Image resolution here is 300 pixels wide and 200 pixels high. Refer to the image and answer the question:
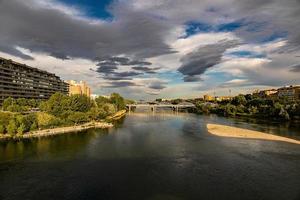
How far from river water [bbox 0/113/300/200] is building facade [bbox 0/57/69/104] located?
44542 millimetres

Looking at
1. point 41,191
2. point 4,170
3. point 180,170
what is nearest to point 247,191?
point 180,170

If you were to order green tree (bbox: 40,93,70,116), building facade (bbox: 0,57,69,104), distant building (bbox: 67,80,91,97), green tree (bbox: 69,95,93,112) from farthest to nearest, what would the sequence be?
distant building (bbox: 67,80,91,97) < building facade (bbox: 0,57,69,104) < green tree (bbox: 69,95,93,112) < green tree (bbox: 40,93,70,116)

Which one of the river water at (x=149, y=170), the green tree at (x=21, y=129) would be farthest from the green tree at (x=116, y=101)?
the river water at (x=149, y=170)

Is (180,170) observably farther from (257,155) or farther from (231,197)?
(257,155)

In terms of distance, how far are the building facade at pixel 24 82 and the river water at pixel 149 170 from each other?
44.5m

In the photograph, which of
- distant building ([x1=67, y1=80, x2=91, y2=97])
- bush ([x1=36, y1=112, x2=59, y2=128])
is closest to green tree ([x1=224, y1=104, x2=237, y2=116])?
bush ([x1=36, y1=112, x2=59, y2=128])

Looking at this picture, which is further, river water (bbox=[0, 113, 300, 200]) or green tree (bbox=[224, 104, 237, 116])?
green tree (bbox=[224, 104, 237, 116])

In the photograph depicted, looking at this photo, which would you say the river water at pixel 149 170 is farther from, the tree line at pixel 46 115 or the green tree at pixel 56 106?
the green tree at pixel 56 106

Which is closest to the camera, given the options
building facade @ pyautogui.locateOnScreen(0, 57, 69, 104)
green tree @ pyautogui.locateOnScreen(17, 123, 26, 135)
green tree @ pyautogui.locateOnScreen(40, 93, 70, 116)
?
green tree @ pyautogui.locateOnScreen(17, 123, 26, 135)

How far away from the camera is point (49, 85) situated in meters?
109

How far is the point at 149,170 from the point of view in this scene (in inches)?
1101

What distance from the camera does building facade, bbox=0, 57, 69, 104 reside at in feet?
253

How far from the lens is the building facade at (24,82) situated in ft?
253

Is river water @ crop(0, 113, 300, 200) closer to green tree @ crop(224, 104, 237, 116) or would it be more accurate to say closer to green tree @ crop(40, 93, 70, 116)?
green tree @ crop(40, 93, 70, 116)
